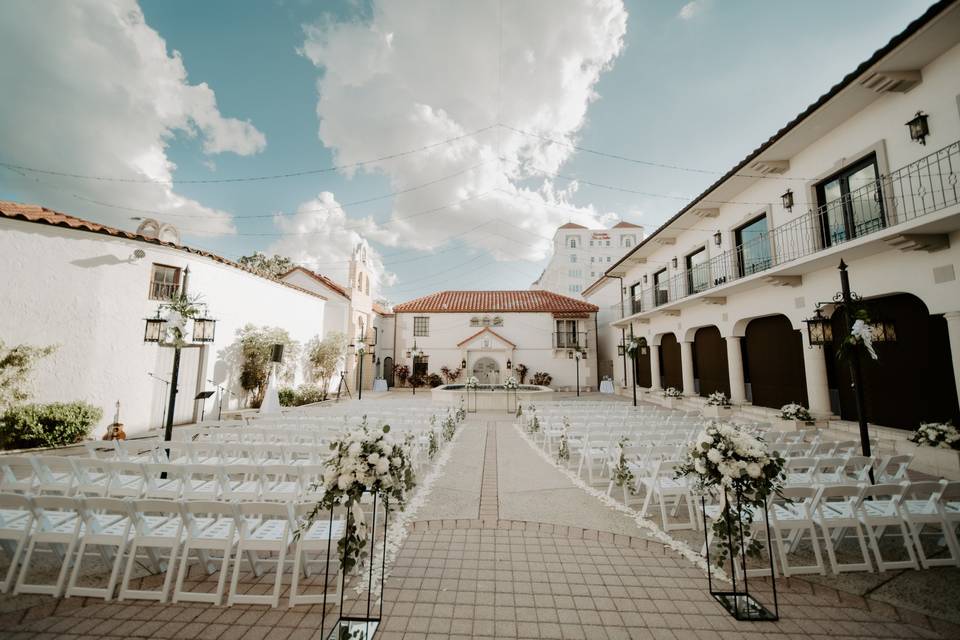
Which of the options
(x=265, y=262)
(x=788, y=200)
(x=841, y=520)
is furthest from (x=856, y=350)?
(x=265, y=262)

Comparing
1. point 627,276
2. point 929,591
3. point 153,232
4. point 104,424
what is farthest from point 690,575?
point 627,276

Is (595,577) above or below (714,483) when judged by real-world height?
below

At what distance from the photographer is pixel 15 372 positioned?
8406mm

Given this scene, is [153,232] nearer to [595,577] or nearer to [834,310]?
[595,577]

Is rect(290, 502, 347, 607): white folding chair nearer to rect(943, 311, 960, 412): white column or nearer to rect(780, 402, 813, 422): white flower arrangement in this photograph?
rect(943, 311, 960, 412): white column

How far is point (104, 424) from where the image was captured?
9.84 m

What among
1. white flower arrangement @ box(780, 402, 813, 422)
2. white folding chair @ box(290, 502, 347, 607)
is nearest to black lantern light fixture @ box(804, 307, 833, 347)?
white flower arrangement @ box(780, 402, 813, 422)

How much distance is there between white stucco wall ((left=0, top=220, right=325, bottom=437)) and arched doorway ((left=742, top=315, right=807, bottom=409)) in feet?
64.5

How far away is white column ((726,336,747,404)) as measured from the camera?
12305mm

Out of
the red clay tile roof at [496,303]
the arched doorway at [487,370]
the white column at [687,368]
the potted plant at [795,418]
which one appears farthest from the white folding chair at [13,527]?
the red clay tile roof at [496,303]

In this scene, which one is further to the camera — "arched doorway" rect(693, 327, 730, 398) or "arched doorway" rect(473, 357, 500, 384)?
"arched doorway" rect(473, 357, 500, 384)

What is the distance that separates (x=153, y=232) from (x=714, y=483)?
1604cm

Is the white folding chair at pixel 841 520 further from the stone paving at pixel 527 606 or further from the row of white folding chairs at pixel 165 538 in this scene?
the row of white folding chairs at pixel 165 538

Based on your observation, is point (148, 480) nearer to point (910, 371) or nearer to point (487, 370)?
point (910, 371)
